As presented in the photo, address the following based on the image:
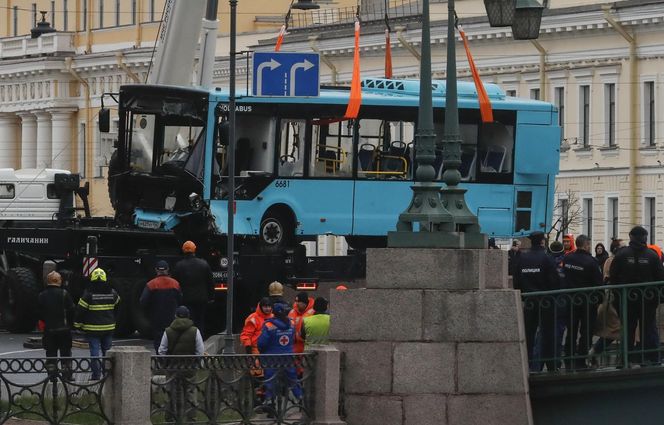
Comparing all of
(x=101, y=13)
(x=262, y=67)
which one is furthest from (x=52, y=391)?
(x=101, y=13)

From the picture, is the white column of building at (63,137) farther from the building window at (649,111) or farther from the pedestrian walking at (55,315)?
the pedestrian walking at (55,315)

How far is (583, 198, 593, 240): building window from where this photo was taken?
62.6m

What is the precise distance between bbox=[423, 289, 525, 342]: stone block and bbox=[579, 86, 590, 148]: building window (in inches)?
1677

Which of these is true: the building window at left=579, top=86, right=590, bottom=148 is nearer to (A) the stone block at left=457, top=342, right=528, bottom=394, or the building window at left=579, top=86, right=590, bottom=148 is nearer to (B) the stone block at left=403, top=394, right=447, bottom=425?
(A) the stone block at left=457, top=342, right=528, bottom=394

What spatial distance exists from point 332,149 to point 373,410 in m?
14.4

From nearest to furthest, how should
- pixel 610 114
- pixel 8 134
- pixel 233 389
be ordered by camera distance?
1. pixel 233 389
2. pixel 610 114
3. pixel 8 134

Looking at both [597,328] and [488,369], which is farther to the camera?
[597,328]

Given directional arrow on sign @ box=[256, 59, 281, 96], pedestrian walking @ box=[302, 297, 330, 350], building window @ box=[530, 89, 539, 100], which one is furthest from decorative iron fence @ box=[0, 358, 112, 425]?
building window @ box=[530, 89, 539, 100]

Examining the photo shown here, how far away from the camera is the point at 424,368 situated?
20.9 m

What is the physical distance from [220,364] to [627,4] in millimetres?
41438

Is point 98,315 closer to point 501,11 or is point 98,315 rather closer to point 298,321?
point 298,321

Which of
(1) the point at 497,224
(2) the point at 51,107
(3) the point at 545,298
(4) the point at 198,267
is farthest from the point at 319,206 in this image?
(2) the point at 51,107

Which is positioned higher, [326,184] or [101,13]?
[101,13]

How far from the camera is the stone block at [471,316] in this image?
20.8 m
